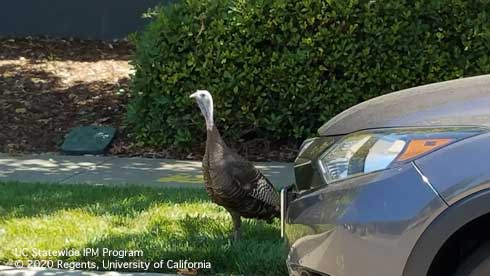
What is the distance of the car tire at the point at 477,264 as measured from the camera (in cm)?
323

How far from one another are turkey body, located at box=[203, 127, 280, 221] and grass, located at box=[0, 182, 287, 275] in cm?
28

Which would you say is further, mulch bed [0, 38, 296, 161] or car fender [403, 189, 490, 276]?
mulch bed [0, 38, 296, 161]

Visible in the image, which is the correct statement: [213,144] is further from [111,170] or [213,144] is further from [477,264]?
[111,170]

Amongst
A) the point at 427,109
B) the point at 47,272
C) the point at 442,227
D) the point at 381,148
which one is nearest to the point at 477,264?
the point at 442,227

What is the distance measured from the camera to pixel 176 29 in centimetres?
905

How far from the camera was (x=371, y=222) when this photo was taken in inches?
129

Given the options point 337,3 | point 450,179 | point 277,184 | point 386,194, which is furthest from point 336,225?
point 337,3

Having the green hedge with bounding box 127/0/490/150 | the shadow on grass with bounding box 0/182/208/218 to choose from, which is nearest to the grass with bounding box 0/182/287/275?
the shadow on grass with bounding box 0/182/208/218

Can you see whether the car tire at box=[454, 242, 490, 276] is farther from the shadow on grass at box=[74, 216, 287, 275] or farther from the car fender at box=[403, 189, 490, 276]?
the shadow on grass at box=[74, 216, 287, 275]

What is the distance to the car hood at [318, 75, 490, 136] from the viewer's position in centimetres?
340

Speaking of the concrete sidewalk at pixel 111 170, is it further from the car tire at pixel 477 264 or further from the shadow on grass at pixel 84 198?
the car tire at pixel 477 264

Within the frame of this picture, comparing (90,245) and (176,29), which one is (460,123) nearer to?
(90,245)

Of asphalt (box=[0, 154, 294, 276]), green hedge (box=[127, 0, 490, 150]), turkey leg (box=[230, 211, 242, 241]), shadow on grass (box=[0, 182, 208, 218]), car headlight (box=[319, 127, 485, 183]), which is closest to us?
car headlight (box=[319, 127, 485, 183])

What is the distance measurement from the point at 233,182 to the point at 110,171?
334 centimetres
